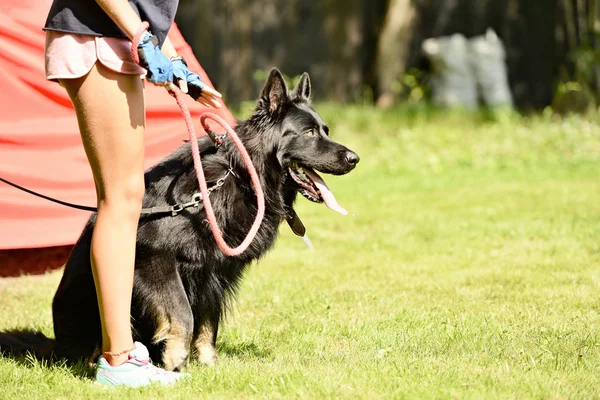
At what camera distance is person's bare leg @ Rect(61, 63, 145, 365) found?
10.8 ft

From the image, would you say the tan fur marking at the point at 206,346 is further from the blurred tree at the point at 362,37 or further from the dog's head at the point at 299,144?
the blurred tree at the point at 362,37

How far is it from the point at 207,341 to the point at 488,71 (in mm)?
10874

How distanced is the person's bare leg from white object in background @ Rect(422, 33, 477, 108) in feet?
35.9

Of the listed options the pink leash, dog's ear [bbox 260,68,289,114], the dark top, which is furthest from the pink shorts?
dog's ear [bbox 260,68,289,114]

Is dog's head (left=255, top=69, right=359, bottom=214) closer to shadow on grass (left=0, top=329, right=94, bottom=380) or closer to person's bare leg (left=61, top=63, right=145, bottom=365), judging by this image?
person's bare leg (left=61, top=63, right=145, bottom=365)

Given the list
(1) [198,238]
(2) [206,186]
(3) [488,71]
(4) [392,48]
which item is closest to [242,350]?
(1) [198,238]

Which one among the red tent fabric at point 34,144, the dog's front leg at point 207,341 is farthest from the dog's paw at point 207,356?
the red tent fabric at point 34,144

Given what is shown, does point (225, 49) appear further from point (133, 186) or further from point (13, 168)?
point (133, 186)

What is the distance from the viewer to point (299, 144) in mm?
4172

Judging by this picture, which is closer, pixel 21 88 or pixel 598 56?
pixel 21 88

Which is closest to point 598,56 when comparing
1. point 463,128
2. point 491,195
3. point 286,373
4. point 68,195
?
point 463,128

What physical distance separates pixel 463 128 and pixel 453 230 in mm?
5654

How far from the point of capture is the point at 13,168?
Result: 5703 mm

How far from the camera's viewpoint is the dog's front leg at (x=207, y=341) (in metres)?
4.19
